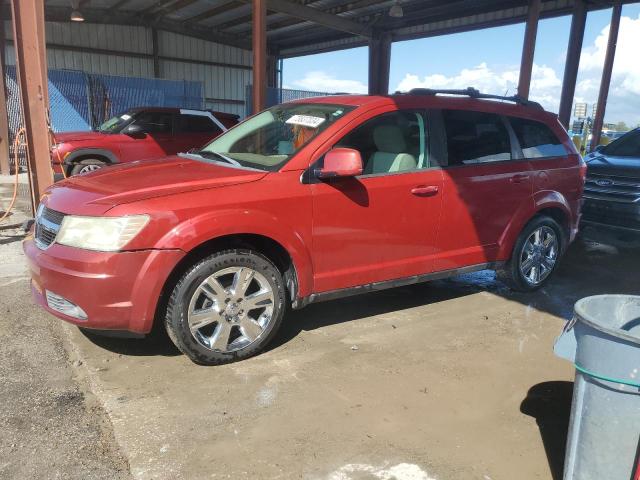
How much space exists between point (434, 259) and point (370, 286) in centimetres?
65

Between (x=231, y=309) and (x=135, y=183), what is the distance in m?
1.01

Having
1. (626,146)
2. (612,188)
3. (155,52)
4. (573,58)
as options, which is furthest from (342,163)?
(155,52)

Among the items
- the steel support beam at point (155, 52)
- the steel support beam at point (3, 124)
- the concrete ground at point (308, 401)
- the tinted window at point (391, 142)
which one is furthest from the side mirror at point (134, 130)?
the steel support beam at point (155, 52)

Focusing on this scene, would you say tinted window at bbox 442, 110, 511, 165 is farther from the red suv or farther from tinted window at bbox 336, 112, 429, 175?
tinted window at bbox 336, 112, 429, 175

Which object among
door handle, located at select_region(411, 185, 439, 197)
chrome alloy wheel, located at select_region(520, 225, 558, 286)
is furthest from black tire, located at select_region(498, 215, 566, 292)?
door handle, located at select_region(411, 185, 439, 197)

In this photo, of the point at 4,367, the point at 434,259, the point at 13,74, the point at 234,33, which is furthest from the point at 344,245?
the point at 234,33

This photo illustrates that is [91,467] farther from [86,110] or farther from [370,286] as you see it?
[86,110]

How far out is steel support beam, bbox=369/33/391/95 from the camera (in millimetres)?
19094

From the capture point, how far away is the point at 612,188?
21.8 ft

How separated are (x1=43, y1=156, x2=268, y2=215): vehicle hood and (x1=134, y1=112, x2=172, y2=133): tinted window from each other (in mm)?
7257

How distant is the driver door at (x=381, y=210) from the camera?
11.8 feet

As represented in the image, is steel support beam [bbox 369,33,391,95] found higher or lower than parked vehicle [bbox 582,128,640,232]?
higher

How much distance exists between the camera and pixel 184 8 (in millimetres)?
20484

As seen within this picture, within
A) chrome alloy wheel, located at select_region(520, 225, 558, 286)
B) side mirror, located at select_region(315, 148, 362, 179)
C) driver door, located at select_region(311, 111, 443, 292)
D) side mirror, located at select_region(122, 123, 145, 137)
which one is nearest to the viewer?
side mirror, located at select_region(315, 148, 362, 179)
